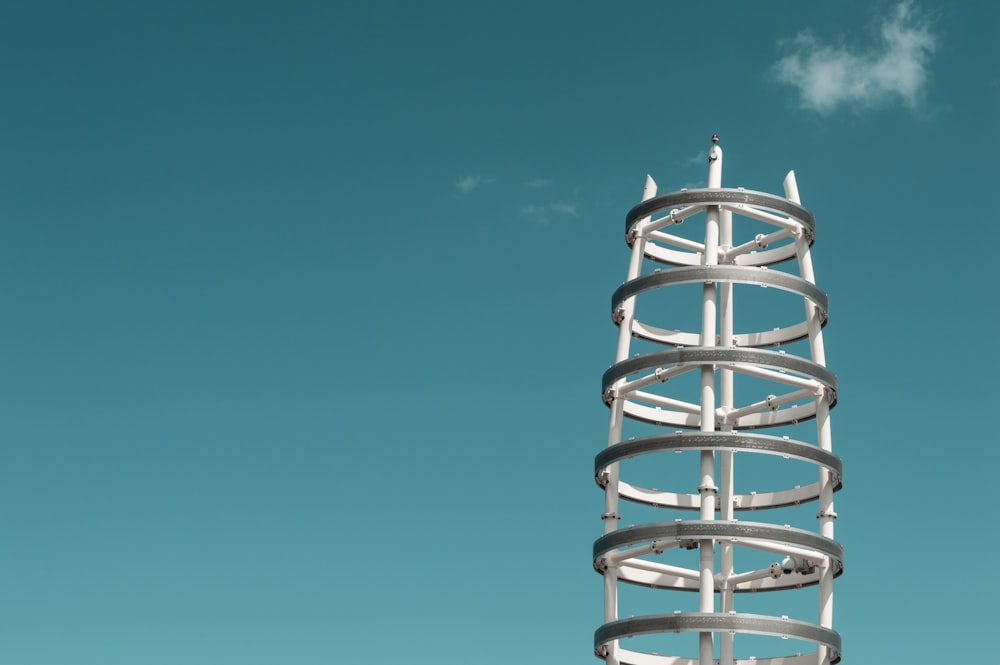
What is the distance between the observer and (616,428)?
130500 millimetres

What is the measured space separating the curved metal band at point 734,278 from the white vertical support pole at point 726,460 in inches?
194

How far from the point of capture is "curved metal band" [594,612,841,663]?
385 ft

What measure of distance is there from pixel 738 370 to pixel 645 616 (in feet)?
66.8

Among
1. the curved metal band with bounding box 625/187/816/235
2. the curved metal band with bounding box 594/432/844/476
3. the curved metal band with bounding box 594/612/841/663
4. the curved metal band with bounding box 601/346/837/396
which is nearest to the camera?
the curved metal band with bounding box 594/612/841/663

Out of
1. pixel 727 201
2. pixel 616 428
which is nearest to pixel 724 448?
pixel 616 428

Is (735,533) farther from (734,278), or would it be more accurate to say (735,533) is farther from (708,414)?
(734,278)

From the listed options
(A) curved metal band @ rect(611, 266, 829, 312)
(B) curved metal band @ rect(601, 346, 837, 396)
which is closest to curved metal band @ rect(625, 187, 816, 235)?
(A) curved metal band @ rect(611, 266, 829, 312)

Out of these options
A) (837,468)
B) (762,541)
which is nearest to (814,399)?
(837,468)

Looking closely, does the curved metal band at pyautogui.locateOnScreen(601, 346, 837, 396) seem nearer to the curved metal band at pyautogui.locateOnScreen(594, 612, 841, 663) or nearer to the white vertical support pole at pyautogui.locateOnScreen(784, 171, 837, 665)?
the white vertical support pole at pyautogui.locateOnScreen(784, 171, 837, 665)

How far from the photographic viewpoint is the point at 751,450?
121625mm

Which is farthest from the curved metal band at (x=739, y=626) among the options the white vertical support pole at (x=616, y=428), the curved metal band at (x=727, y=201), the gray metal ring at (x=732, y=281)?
the curved metal band at (x=727, y=201)

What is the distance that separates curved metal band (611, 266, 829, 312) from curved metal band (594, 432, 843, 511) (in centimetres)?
1285

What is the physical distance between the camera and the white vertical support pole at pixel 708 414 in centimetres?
11900

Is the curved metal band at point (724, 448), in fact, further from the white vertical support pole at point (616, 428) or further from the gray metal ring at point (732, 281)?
the gray metal ring at point (732, 281)
